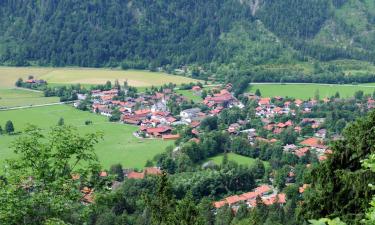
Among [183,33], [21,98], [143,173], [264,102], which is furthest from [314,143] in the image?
[183,33]

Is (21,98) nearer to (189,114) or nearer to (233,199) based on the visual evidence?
(189,114)

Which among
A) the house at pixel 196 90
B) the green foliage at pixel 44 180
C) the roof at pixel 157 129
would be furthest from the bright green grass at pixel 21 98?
the green foliage at pixel 44 180

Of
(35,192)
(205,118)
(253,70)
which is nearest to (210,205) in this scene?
(35,192)

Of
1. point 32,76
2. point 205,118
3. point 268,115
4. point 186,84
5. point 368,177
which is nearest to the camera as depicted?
point 368,177

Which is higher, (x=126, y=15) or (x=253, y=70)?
(x=126, y=15)

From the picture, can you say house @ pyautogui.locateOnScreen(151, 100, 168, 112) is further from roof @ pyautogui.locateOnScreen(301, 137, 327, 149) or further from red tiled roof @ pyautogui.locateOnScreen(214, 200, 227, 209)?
red tiled roof @ pyautogui.locateOnScreen(214, 200, 227, 209)

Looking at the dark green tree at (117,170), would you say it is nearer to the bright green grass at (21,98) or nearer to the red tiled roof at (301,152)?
the red tiled roof at (301,152)

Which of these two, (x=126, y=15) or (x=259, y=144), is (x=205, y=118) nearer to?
(x=259, y=144)
